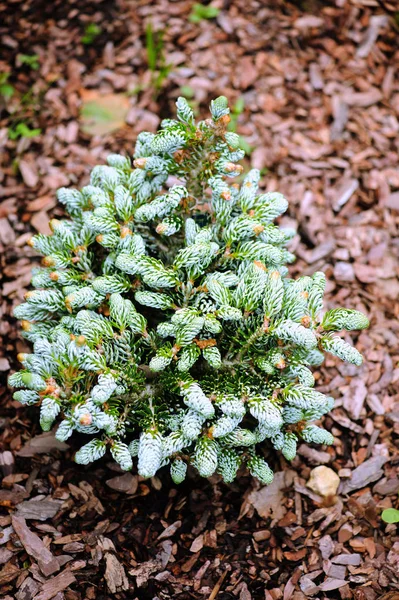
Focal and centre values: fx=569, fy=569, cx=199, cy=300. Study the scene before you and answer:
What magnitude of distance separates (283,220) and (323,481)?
1.63m

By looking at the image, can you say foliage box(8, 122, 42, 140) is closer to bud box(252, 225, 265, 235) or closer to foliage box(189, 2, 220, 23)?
foliage box(189, 2, 220, 23)

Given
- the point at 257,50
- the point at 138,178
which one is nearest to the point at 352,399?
the point at 138,178

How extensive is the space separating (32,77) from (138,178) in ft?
6.98

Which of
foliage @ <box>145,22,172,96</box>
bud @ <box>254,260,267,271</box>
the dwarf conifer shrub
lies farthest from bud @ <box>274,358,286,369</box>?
foliage @ <box>145,22,172,96</box>

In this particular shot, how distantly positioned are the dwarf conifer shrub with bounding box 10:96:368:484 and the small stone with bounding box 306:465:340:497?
0.42 metres

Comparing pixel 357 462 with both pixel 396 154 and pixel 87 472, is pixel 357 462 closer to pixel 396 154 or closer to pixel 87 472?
pixel 87 472

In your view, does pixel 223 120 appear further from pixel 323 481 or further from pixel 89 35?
pixel 89 35

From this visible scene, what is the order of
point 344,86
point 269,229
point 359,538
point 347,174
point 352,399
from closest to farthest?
point 269,229 → point 359,538 → point 352,399 → point 347,174 → point 344,86

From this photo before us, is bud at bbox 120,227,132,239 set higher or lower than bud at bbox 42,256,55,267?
higher

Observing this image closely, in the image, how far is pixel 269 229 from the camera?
234 centimetres

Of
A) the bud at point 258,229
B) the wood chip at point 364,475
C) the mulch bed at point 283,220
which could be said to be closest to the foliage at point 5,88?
the mulch bed at point 283,220

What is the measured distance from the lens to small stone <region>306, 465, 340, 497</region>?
2.64 metres

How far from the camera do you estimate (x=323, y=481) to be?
8.69 feet

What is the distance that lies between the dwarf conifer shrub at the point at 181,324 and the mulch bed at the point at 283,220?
42cm
